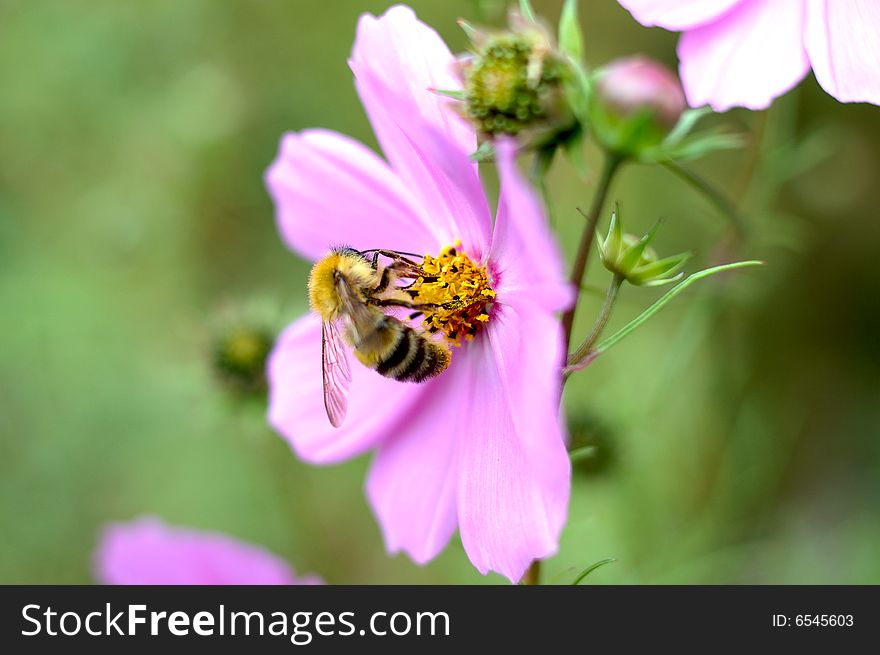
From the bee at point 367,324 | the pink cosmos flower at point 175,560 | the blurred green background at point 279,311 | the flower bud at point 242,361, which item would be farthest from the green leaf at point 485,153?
the blurred green background at point 279,311

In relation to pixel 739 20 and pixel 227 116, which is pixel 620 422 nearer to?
pixel 739 20

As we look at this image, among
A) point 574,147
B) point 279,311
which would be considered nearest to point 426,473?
point 574,147

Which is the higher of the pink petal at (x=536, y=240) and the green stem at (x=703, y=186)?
the green stem at (x=703, y=186)

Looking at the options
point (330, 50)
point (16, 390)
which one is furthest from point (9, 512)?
point (330, 50)

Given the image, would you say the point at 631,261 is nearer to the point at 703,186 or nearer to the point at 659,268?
the point at 659,268

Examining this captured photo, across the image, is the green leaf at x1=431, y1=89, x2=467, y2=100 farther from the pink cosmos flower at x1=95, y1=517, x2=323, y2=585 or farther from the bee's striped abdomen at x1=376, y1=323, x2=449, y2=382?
the pink cosmos flower at x1=95, y1=517, x2=323, y2=585

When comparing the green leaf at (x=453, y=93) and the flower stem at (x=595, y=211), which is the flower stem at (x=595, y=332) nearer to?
the flower stem at (x=595, y=211)

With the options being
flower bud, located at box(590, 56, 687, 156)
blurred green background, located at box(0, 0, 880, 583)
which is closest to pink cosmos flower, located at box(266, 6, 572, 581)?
flower bud, located at box(590, 56, 687, 156)
